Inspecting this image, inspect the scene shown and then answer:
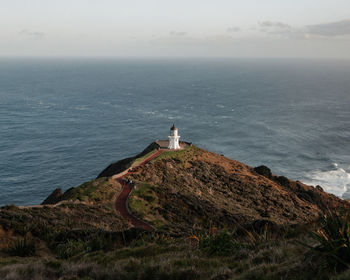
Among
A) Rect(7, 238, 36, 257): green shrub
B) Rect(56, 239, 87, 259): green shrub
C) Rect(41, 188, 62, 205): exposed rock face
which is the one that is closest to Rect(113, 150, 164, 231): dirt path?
Rect(41, 188, 62, 205): exposed rock face

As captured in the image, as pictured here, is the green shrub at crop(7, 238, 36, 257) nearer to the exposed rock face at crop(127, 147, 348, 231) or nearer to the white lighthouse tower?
the exposed rock face at crop(127, 147, 348, 231)

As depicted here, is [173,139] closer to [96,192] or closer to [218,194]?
[218,194]

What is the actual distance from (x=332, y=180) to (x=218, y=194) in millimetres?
31473

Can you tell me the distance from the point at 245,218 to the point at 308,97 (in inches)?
5439

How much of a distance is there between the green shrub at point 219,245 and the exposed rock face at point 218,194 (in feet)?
46.7

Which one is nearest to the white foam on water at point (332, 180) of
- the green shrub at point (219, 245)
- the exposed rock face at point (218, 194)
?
the exposed rock face at point (218, 194)

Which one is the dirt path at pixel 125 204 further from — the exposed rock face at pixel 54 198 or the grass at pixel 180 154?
the grass at pixel 180 154

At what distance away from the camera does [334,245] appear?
7746 millimetres

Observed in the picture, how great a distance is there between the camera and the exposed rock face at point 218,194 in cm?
2977

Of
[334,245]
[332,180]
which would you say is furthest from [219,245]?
[332,180]

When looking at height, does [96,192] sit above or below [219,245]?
below

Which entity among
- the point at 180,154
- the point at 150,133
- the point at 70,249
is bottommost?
the point at 150,133

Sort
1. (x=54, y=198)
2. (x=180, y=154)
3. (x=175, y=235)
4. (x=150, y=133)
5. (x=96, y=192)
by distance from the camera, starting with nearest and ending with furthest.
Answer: (x=175, y=235), (x=96, y=192), (x=54, y=198), (x=180, y=154), (x=150, y=133)

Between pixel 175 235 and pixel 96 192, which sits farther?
pixel 96 192
